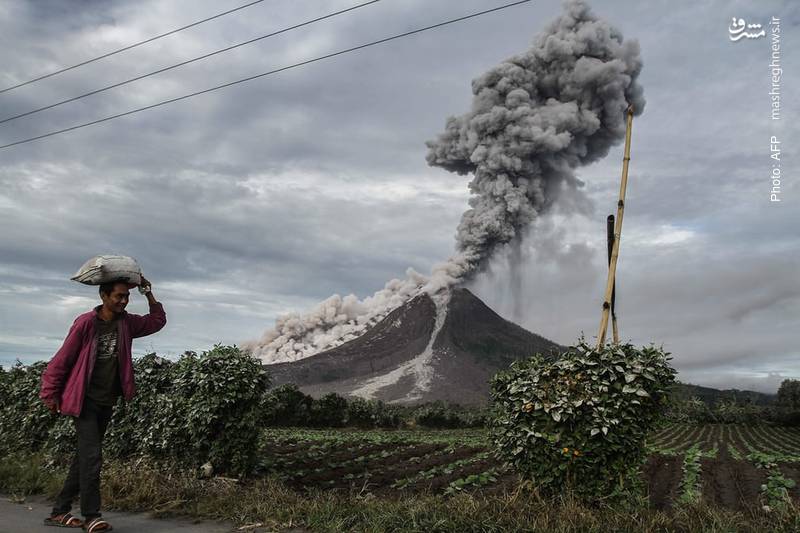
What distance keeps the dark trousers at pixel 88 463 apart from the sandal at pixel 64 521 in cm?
5

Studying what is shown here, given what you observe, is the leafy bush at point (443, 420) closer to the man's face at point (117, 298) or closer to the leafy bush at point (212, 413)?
the leafy bush at point (212, 413)

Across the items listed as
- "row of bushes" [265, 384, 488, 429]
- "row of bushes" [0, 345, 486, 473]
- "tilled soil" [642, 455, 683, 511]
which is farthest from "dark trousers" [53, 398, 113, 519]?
"row of bushes" [265, 384, 488, 429]

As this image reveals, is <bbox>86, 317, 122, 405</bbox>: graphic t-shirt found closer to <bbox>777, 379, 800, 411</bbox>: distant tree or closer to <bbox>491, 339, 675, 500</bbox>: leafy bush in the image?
<bbox>491, 339, 675, 500</bbox>: leafy bush

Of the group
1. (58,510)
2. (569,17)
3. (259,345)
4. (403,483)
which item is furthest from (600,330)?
(259,345)

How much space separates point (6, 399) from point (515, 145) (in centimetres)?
7564

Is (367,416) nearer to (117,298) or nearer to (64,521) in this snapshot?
(64,521)

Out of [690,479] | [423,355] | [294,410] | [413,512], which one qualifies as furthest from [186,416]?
[423,355]

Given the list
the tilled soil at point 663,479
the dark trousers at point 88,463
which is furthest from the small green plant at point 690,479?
the dark trousers at point 88,463

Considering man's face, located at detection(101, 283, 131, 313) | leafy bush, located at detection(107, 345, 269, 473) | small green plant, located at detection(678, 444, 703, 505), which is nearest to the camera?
man's face, located at detection(101, 283, 131, 313)

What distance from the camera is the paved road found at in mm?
5254

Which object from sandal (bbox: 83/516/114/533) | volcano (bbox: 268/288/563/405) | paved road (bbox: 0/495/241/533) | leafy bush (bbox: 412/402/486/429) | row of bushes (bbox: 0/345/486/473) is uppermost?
volcano (bbox: 268/288/563/405)

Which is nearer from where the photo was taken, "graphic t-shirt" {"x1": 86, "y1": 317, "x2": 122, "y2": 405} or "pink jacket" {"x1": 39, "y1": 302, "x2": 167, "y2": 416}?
"pink jacket" {"x1": 39, "y1": 302, "x2": 167, "y2": 416}

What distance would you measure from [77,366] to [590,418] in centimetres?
479

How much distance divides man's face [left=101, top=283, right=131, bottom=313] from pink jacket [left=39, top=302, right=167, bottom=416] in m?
0.14
